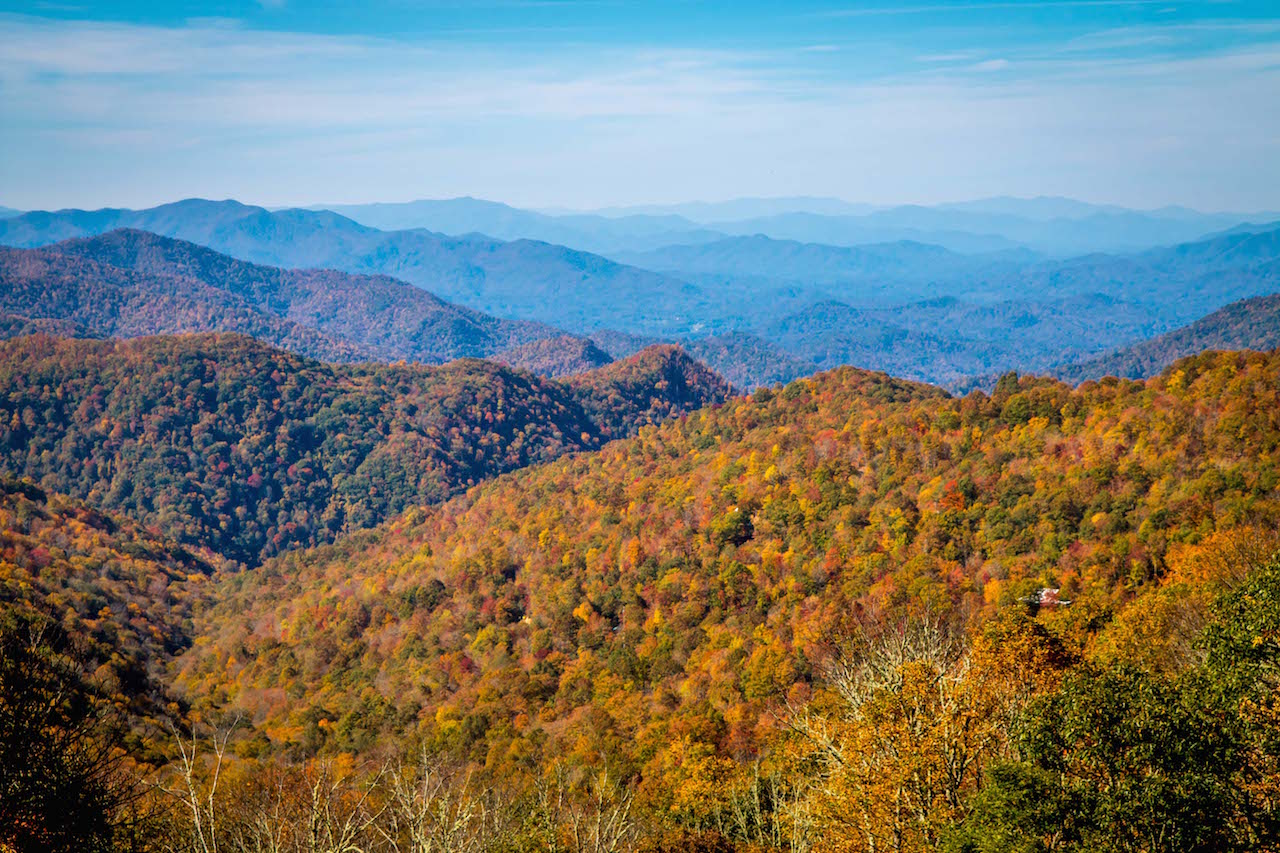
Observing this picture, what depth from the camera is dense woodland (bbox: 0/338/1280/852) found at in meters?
17.0

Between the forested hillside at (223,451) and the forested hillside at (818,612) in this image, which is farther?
the forested hillside at (223,451)

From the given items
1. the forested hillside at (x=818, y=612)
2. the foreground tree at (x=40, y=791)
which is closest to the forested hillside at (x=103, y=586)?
the forested hillside at (x=818, y=612)

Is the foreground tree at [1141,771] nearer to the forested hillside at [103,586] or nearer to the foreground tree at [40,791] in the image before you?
the foreground tree at [40,791]

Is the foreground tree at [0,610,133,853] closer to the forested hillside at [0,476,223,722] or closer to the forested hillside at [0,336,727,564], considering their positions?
the forested hillside at [0,476,223,722]

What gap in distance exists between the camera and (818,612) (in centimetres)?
5384

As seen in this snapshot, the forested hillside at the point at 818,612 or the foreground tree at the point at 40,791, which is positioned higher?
the foreground tree at the point at 40,791

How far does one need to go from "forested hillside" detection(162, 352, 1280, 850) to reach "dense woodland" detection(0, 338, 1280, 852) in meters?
0.18

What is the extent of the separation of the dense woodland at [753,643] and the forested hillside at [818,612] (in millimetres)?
177

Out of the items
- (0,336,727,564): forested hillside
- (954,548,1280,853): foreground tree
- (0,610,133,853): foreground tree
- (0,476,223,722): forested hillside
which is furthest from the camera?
(0,336,727,564): forested hillside

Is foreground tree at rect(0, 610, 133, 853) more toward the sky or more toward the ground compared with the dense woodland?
more toward the sky

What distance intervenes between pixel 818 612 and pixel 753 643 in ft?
14.8

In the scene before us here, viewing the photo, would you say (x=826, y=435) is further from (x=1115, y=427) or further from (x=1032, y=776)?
(x=1032, y=776)

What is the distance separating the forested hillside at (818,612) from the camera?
19.1 meters

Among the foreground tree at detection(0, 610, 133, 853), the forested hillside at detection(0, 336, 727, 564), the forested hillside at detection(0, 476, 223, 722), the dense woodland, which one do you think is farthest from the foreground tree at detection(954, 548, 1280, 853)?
the forested hillside at detection(0, 336, 727, 564)
